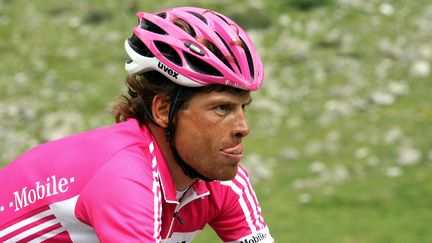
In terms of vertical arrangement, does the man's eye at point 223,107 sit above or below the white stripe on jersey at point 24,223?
above

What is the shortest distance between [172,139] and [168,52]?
1.30 ft

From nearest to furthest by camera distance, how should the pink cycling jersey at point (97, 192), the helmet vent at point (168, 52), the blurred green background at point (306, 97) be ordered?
the pink cycling jersey at point (97, 192), the helmet vent at point (168, 52), the blurred green background at point (306, 97)

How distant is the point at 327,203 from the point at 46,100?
1070 cm

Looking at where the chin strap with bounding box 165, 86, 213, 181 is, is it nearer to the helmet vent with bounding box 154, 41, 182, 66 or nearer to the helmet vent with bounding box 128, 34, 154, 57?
the helmet vent with bounding box 154, 41, 182, 66

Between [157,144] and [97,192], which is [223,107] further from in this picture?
[97,192]

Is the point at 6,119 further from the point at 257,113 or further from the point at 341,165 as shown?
the point at 341,165

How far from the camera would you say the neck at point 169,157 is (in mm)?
4750

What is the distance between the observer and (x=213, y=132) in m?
4.55

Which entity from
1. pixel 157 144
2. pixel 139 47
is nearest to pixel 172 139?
pixel 157 144

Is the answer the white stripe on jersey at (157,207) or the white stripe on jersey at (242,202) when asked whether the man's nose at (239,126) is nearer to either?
the white stripe on jersey at (157,207)

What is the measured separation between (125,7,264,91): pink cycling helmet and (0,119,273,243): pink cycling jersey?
31 centimetres

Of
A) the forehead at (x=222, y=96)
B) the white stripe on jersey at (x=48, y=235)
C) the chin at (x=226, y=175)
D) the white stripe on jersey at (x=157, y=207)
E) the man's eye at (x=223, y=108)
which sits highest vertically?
the forehead at (x=222, y=96)

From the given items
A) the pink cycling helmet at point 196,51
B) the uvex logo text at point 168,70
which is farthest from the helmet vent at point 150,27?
the uvex logo text at point 168,70

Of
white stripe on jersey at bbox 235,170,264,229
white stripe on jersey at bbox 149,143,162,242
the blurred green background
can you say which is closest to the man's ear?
white stripe on jersey at bbox 149,143,162,242
